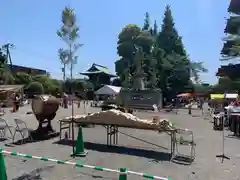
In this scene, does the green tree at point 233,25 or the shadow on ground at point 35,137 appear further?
the green tree at point 233,25

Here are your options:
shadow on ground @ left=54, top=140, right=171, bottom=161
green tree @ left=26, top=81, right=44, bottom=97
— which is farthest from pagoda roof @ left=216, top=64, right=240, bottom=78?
shadow on ground @ left=54, top=140, right=171, bottom=161

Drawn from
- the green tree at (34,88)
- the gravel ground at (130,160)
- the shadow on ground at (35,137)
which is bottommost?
the gravel ground at (130,160)

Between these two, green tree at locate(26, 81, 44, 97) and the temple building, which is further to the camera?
the temple building

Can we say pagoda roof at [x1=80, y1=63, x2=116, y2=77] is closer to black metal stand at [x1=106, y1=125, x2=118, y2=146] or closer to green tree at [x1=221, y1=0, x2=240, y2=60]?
green tree at [x1=221, y1=0, x2=240, y2=60]

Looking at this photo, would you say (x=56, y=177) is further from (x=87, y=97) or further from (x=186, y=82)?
(x=186, y=82)

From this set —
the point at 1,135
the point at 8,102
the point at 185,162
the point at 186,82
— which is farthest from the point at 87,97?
the point at 185,162

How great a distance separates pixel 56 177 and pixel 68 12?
1738 inches

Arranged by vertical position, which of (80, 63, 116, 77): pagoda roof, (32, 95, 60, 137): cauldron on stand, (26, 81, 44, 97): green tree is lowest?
(32, 95, 60, 137): cauldron on stand

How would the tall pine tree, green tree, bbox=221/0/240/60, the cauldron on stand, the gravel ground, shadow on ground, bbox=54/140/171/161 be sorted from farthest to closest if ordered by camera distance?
the tall pine tree → green tree, bbox=221/0/240/60 → the cauldron on stand → shadow on ground, bbox=54/140/171/161 → the gravel ground

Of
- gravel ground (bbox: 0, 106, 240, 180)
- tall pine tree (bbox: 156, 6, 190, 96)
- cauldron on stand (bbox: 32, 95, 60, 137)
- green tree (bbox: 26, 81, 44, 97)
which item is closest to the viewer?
gravel ground (bbox: 0, 106, 240, 180)

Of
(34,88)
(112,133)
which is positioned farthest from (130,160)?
(34,88)

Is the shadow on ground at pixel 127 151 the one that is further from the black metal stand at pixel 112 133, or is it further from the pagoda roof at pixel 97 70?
the pagoda roof at pixel 97 70

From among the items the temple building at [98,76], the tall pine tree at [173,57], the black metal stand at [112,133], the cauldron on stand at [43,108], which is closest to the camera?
the black metal stand at [112,133]

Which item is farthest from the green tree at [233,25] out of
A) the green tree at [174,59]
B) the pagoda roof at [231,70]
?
the green tree at [174,59]
